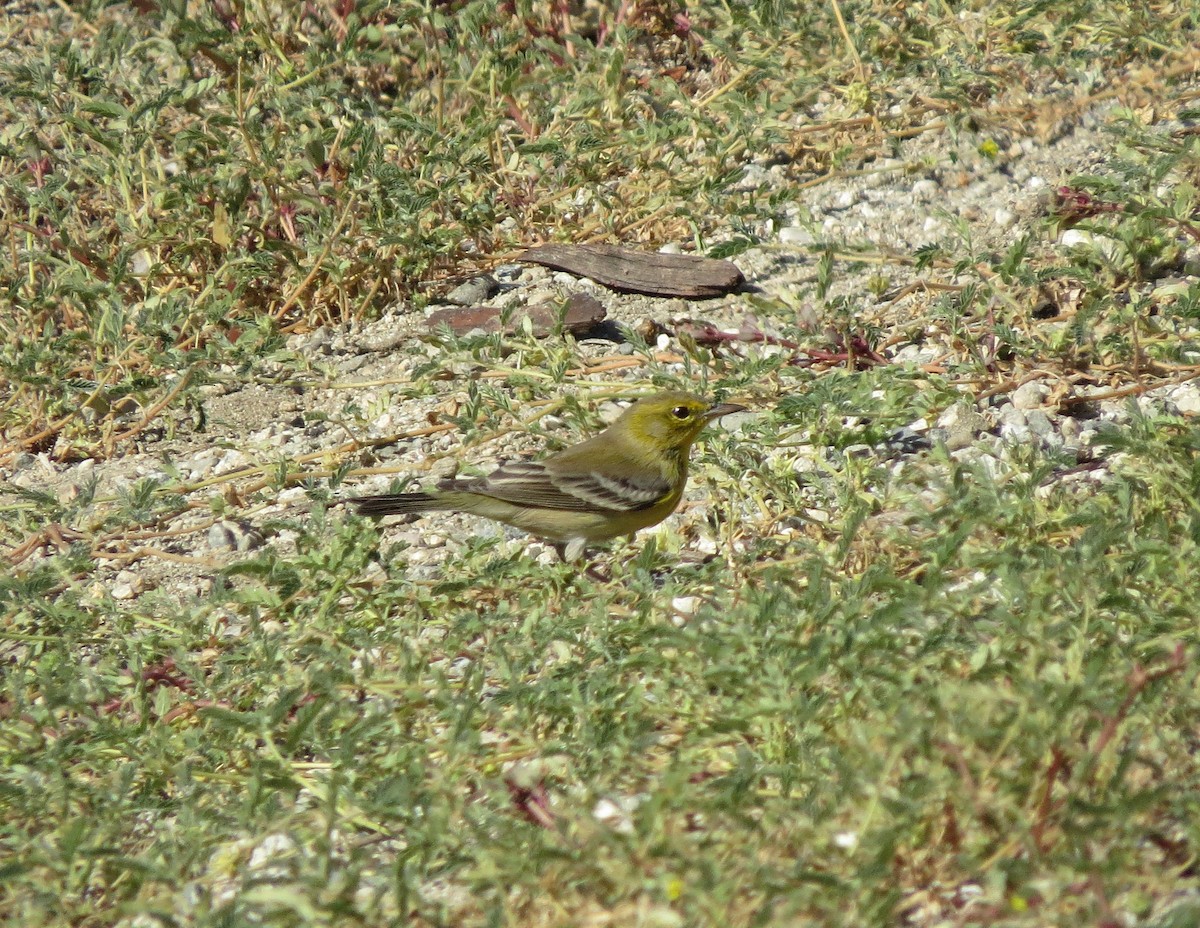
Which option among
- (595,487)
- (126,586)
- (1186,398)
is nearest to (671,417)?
(595,487)

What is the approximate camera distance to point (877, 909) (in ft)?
10.7

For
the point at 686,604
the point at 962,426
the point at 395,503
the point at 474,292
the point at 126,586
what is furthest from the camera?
the point at 474,292

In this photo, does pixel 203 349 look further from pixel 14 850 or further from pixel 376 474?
pixel 14 850

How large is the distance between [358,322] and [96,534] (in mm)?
1909

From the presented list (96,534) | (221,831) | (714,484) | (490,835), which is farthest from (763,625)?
(96,534)

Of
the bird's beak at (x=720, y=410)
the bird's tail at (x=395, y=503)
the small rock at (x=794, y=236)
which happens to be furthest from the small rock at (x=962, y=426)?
the bird's tail at (x=395, y=503)

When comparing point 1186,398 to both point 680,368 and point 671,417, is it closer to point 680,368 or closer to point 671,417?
point 671,417

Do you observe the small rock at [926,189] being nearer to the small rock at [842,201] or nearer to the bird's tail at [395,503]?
the small rock at [842,201]

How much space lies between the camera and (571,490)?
6125mm

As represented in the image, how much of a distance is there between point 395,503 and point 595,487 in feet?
2.79

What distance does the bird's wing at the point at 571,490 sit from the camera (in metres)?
6.08

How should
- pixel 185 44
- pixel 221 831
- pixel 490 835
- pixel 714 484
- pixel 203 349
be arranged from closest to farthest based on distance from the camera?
pixel 490 835
pixel 221 831
pixel 714 484
pixel 203 349
pixel 185 44

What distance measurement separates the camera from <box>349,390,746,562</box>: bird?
6090mm

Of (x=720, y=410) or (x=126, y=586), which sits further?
(x=720, y=410)
